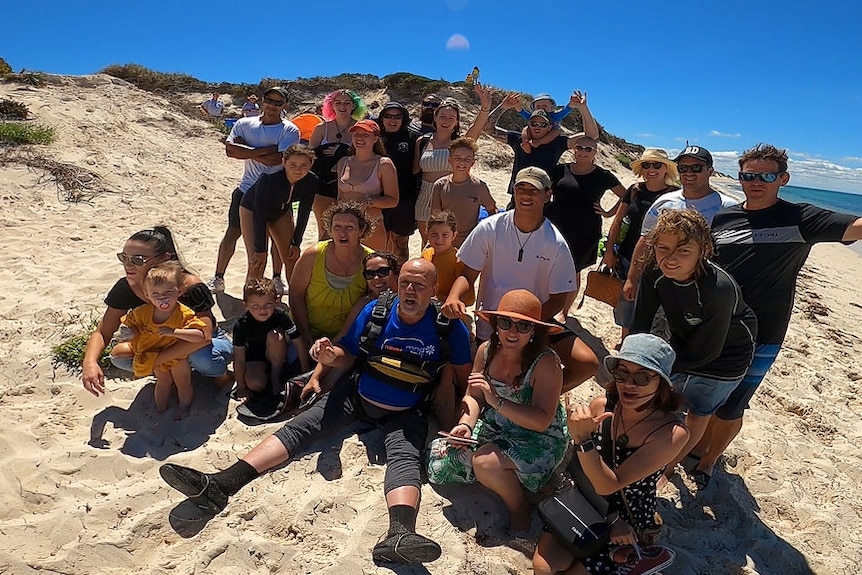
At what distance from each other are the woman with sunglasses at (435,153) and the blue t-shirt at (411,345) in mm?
1737

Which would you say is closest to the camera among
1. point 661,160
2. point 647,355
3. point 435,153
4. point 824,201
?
point 647,355

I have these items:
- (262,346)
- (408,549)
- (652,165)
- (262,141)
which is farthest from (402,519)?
(262,141)

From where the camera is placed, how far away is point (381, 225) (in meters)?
5.39

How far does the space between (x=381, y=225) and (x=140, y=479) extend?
3.18 meters

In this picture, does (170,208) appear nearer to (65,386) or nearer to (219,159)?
(219,159)

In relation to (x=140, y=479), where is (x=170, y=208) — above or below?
above

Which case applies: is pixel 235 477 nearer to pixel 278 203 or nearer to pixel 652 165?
pixel 278 203

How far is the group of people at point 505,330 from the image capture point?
8.73 feet

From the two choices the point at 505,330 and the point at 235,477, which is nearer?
the point at 505,330

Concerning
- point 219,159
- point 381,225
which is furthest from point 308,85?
point 381,225

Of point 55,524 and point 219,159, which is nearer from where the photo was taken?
point 55,524

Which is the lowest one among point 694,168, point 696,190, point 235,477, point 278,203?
point 235,477

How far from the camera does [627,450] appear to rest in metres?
2.55

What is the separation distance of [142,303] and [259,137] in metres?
2.42
